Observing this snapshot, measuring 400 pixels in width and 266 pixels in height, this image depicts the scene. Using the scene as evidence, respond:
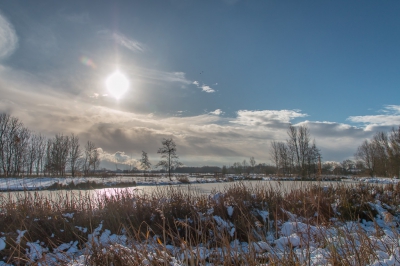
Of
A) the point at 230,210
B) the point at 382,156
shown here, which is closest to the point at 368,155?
the point at 382,156

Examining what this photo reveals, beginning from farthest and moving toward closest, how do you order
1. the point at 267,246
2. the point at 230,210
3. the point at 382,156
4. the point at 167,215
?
1. the point at 382,156
2. the point at 230,210
3. the point at 167,215
4. the point at 267,246

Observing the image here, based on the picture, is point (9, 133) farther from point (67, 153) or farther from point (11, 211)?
point (11, 211)

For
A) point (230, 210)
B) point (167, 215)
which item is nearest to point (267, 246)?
point (230, 210)

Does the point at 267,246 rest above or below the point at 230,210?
above

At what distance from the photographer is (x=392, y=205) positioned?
29.2ft

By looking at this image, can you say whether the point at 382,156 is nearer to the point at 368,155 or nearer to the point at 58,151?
the point at 368,155

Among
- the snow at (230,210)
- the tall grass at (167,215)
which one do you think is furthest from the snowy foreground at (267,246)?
the tall grass at (167,215)

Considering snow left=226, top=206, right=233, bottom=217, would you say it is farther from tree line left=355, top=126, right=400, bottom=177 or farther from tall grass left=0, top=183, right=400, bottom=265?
tree line left=355, top=126, right=400, bottom=177

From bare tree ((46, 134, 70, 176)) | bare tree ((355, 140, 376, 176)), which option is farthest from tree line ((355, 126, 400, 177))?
bare tree ((46, 134, 70, 176))

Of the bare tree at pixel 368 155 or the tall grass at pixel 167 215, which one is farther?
the bare tree at pixel 368 155

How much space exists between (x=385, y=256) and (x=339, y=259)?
754 mm

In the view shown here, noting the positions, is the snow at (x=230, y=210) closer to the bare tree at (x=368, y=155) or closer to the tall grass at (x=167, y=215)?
the tall grass at (x=167, y=215)

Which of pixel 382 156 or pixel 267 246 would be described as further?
pixel 382 156

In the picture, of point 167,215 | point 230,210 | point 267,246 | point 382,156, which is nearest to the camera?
point 267,246
